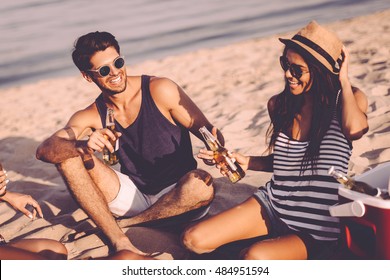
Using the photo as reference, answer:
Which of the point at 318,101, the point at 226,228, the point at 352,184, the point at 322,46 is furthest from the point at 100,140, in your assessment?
the point at 352,184

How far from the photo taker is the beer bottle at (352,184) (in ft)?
9.31

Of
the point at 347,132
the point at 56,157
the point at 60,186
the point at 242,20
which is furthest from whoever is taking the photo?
the point at 242,20

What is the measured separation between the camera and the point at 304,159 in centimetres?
336

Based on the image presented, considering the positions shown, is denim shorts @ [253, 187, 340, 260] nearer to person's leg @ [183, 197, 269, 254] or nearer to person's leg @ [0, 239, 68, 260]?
person's leg @ [183, 197, 269, 254]

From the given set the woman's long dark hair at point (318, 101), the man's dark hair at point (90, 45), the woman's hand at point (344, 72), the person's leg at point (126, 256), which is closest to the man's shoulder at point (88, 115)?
the man's dark hair at point (90, 45)

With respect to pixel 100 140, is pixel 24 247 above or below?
below

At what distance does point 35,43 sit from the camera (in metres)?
14.6

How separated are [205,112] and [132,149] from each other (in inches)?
108

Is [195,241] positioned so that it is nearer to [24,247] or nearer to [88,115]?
[24,247]

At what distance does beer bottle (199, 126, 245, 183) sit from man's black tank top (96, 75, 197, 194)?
55 cm
